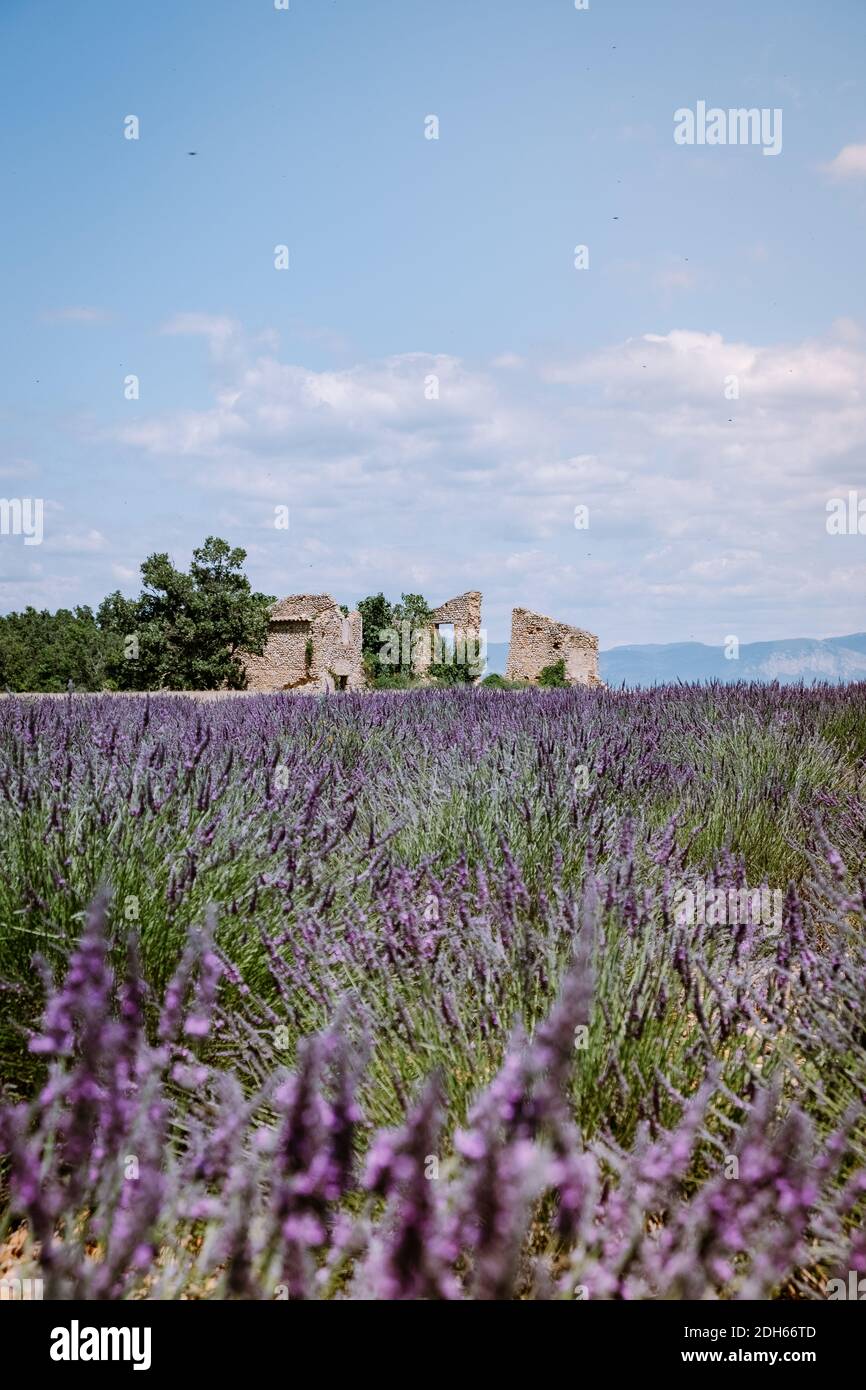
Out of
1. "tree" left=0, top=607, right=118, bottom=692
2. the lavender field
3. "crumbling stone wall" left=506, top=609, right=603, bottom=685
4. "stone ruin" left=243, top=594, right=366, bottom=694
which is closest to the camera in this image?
the lavender field

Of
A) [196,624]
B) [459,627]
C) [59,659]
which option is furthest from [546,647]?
[59,659]

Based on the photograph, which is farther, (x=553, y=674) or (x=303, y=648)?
(x=303, y=648)

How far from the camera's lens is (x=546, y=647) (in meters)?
30.4

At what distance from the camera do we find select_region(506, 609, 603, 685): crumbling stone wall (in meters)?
29.9

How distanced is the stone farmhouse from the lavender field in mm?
25842

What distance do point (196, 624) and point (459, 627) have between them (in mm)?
8564

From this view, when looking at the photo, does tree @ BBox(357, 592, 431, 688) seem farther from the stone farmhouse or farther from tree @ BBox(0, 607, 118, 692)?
tree @ BBox(0, 607, 118, 692)

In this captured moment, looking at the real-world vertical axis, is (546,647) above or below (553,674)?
above

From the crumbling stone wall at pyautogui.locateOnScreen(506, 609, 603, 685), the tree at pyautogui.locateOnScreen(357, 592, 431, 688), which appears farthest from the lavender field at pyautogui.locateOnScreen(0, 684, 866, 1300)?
the tree at pyautogui.locateOnScreen(357, 592, 431, 688)

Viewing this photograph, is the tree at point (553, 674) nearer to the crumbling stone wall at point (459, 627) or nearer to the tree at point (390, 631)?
the crumbling stone wall at point (459, 627)

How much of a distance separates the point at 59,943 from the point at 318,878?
0.71 metres

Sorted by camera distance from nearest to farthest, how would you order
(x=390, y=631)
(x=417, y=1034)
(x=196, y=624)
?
(x=417, y=1034)
(x=196, y=624)
(x=390, y=631)

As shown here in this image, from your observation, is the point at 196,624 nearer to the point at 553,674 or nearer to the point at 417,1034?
the point at 553,674

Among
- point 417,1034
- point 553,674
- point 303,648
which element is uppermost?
point 303,648
